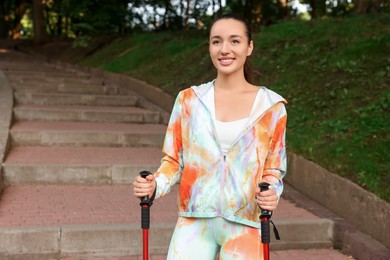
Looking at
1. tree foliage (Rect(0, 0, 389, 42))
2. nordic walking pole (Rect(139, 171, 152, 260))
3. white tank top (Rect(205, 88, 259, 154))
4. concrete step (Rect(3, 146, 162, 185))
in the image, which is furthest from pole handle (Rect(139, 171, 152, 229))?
tree foliage (Rect(0, 0, 389, 42))

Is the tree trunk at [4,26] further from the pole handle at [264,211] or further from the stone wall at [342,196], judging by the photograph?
the pole handle at [264,211]

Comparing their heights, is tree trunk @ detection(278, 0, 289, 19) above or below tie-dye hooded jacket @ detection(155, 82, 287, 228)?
above

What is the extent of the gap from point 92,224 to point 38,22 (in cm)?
2202

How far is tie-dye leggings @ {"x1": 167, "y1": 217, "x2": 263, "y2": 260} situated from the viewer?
2.34 m

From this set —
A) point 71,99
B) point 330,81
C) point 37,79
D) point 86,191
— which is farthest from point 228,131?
point 37,79

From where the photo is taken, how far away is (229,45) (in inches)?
95.4

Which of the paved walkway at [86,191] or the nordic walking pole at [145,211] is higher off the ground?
the nordic walking pole at [145,211]

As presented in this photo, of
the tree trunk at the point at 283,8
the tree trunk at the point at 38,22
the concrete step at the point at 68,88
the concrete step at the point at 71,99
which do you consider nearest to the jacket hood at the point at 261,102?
the concrete step at the point at 71,99

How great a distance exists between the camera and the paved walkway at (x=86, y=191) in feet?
15.0

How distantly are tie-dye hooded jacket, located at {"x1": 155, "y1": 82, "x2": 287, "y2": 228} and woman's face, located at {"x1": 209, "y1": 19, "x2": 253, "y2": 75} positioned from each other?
192 millimetres

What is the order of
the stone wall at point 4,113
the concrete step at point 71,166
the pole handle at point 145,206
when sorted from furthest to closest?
1. the stone wall at point 4,113
2. the concrete step at point 71,166
3. the pole handle at point 145,206

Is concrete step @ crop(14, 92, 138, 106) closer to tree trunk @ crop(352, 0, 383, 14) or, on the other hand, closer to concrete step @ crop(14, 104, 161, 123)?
concrete step @ crop(14, 104, 161, 123)

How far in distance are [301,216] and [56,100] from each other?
6.86m

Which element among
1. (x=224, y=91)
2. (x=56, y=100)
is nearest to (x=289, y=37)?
(x=56, y=100)
